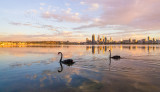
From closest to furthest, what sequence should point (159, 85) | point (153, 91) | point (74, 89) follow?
point (153, 91), point (74, 89), point (159, 85)

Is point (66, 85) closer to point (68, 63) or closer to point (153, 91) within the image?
point (153, 91)

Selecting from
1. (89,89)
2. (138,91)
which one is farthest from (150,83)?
(89,89)

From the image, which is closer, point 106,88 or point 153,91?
point 153,91

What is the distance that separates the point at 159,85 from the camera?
10.9m

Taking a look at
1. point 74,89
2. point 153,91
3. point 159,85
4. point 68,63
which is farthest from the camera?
point 68,63

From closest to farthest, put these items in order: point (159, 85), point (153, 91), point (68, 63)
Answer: point (153, 91) → point (159, 85) → point (68, 63)

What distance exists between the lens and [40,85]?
1125 cm

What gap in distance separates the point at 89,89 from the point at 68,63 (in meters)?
13.3

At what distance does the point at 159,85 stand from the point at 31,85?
12.8m

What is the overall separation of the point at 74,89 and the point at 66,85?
1.26 meters

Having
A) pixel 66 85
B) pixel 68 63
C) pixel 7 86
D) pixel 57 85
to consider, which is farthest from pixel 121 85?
pixel 68 63

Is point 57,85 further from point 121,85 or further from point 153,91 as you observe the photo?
point 153,91

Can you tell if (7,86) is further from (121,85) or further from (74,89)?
(121,85)

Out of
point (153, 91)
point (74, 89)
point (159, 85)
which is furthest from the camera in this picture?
point (159, 85)
